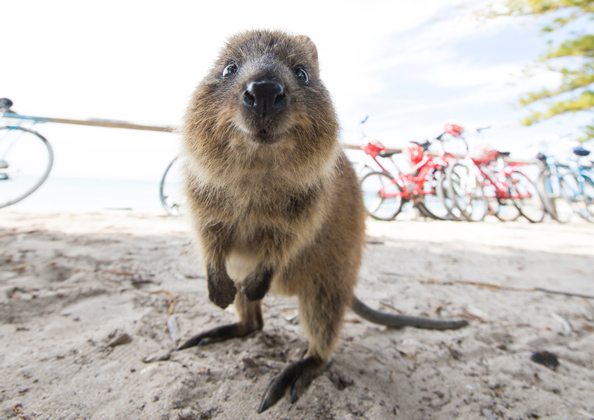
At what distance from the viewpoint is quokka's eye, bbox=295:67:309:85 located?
5.57 feet

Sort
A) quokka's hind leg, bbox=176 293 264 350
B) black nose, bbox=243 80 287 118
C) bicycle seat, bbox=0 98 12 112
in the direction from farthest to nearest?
1. bicycle seat, bbox=0 98 12 112
2. quokka's hind leg, bbox=176 293 264 350
3. black nose, bbox=243 80 287 118

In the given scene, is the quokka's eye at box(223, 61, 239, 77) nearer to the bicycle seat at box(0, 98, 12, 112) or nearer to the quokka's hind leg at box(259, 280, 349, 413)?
the quokka's hind leg at box(259, 280, 349, 413)

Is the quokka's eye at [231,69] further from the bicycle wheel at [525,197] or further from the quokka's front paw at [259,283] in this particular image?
the bicycle wheel at [525,197]

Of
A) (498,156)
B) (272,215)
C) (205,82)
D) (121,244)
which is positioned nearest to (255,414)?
(272,215)

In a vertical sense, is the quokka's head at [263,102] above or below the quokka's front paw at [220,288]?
above

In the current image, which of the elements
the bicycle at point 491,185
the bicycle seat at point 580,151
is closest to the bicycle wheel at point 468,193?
the bicycle at point 491,185

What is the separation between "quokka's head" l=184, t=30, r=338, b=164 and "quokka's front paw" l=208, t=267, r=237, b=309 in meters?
0.68

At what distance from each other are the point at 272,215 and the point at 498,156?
10.1 metres

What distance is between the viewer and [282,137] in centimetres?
141

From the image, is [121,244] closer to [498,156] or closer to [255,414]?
[255,414]

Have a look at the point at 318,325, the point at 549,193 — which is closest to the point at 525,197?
the point at 549,193

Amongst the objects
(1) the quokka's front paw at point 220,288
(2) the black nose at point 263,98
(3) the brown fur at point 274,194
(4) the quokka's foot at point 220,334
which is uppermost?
(2) the black nose at point 263,98

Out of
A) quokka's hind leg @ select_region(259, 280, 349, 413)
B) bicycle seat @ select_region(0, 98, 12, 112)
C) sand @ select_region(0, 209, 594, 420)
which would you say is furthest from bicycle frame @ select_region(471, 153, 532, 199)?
bicycle seat @ select_region(0, 98, 12, 112)

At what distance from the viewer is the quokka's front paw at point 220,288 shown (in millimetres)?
1861
